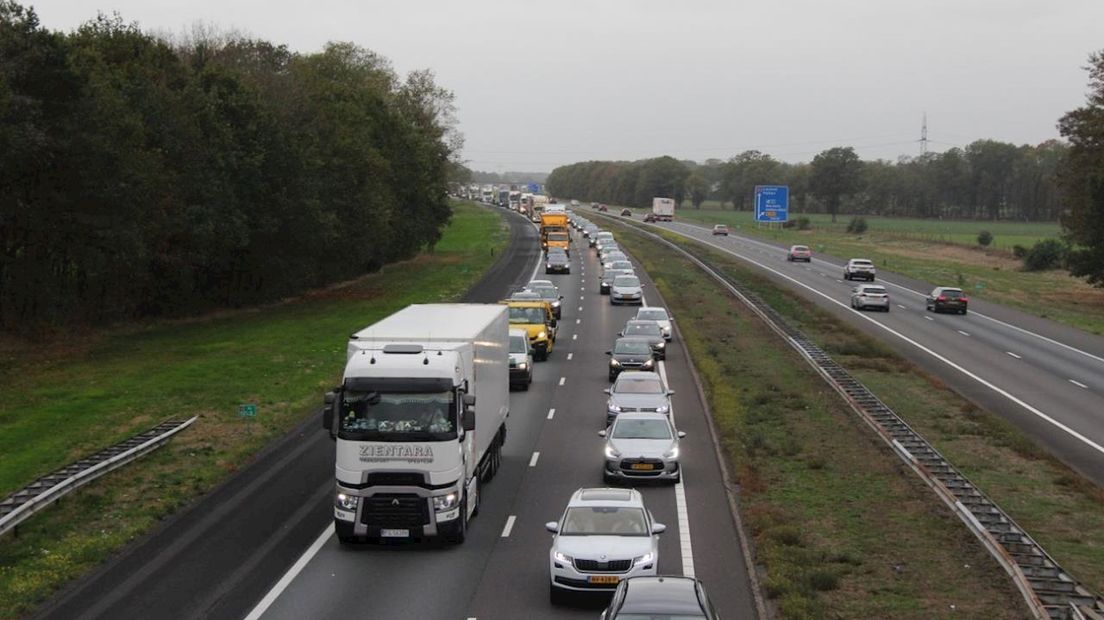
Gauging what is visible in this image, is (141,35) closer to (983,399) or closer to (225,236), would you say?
(225,236)

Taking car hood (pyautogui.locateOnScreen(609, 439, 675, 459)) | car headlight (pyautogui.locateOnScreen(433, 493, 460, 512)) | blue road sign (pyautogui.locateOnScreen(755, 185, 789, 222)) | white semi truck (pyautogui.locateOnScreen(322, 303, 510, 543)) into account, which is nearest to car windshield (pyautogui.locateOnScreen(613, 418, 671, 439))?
car hood (pyautogui.locateOnScreen(609, 439, 675, 459))

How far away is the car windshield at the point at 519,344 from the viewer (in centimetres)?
4009

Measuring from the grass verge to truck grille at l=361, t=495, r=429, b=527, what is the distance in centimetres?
4935

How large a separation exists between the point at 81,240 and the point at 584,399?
22870 mm

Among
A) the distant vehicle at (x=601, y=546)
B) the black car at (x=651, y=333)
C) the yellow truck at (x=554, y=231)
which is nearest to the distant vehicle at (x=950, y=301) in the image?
the black car at (x=651, y=333)

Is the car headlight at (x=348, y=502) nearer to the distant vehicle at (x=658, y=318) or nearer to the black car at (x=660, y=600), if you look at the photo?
the black car at (x=660, y=600)

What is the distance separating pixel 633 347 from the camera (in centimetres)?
4156

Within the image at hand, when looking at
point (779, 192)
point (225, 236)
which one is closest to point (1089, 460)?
point (225, 236)

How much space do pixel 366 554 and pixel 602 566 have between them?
5084 millimetres

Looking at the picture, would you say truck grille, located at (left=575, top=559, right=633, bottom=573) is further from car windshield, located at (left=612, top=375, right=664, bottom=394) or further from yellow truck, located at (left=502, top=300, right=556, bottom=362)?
yellow truck, located at (left=502, top=300, right=556, bottom=362)

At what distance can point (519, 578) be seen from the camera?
19.2 metres

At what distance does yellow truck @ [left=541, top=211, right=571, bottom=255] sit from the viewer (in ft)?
332

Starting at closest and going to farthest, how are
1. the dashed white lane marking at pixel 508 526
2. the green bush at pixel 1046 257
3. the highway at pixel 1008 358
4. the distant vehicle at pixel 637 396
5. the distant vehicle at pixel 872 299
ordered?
the dashed white lane marking at pixel 508 526, the distant vehicle at pixel 637 396, the highway at pixel 1008 358, the distant vehicle at pixel 872 299, the green bush at pixel 1046 257

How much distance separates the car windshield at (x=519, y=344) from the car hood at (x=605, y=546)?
21738mm
